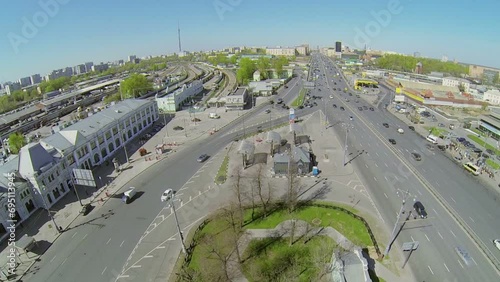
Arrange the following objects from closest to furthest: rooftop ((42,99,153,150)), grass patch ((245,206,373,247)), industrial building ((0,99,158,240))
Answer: grass patch ((245,206,373,247))
industrial building ((0,99,158,240))
rooftop ((42,99,153,150))

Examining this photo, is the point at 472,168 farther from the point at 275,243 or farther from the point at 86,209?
the point at 86,209

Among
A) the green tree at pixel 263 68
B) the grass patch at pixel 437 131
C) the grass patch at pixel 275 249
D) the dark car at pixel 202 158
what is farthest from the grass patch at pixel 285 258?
the green tree at pixel 263 68

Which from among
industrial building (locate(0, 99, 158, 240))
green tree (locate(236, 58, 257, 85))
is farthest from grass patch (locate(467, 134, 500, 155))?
green tree (locate(236, 58, 257, 85))

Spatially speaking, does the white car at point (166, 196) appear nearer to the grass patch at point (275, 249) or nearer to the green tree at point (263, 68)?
the grass patch at point (275, 249)

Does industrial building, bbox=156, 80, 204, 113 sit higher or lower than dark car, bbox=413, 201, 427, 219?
higher

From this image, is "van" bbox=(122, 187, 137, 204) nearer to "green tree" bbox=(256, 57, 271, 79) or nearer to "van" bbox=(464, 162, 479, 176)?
"van" bbox=(464, 162, 479, 176)

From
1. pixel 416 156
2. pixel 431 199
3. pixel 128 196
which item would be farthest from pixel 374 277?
pixel 128 196
